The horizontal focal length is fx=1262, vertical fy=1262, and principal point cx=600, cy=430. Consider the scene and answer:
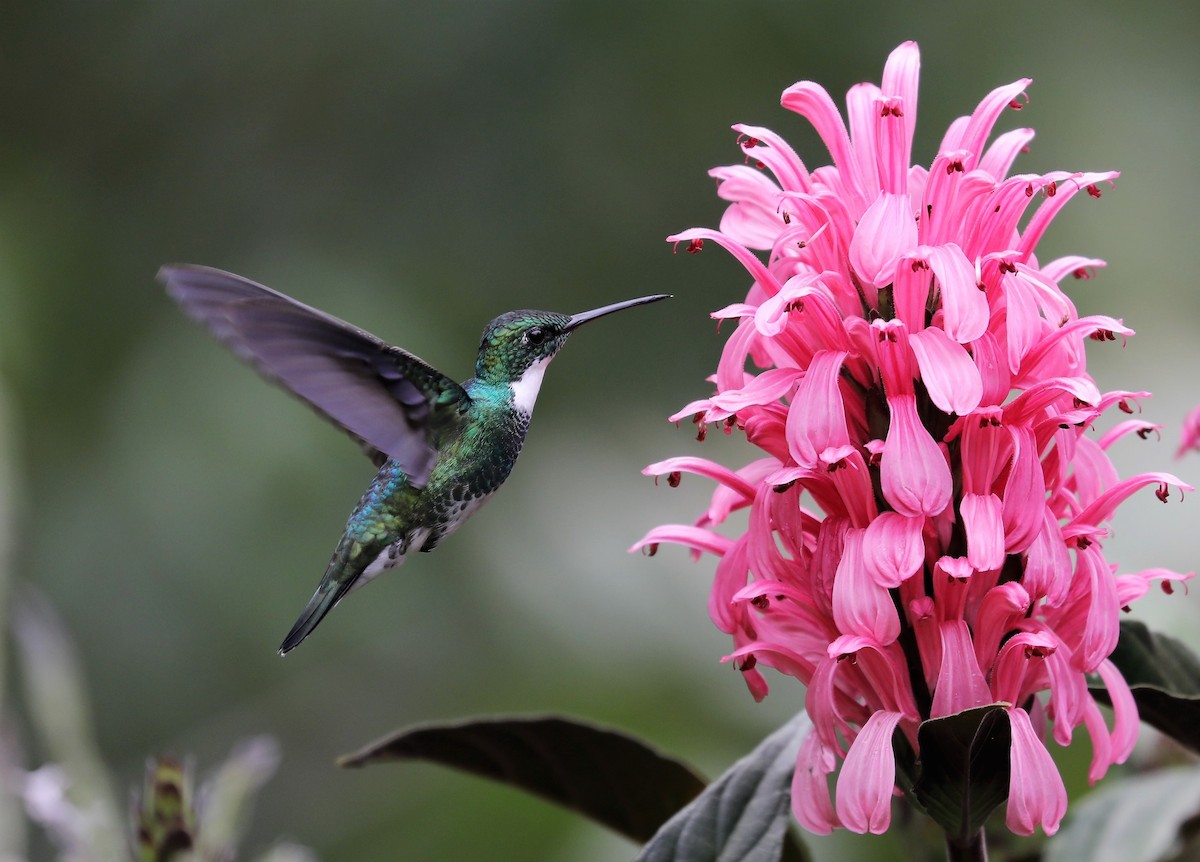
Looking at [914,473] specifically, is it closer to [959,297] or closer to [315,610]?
[959,297]

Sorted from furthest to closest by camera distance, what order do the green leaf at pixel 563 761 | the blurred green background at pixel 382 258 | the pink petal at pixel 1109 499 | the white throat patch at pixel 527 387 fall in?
the blurred green background at pixel 382 258, the white throat patch at pixel 527 387, the green leaf at pixel 563 761, the pink petal at pixel 1109 499

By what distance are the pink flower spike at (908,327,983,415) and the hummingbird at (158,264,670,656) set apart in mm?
318

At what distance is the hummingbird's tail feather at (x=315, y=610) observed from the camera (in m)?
1.07

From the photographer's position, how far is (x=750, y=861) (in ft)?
2.72

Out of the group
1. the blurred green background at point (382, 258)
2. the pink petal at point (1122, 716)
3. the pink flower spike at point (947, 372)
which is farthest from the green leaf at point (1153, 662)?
the blurred green background at point (382, 258)

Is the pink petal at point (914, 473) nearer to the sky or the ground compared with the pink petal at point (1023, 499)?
nearer to the sky

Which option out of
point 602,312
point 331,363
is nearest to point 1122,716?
point 602,312

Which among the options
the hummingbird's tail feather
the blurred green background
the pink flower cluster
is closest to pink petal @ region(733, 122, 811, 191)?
the pink flower cluster

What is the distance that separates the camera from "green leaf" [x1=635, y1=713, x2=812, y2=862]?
2.75 feet

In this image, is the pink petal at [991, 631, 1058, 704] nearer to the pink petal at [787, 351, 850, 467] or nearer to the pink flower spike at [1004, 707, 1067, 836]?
the pink flower spike at [1004, 707, 1067, 836]

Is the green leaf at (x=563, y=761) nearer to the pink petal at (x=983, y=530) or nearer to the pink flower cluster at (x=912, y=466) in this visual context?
the pink flower cluster at (x=912, y=466)

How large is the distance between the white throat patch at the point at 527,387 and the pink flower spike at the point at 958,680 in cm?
55

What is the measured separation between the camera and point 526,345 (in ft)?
3.97

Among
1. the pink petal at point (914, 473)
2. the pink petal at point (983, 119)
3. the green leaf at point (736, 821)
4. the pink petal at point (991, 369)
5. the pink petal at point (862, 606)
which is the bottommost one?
the green leaf at point (736, 821)
